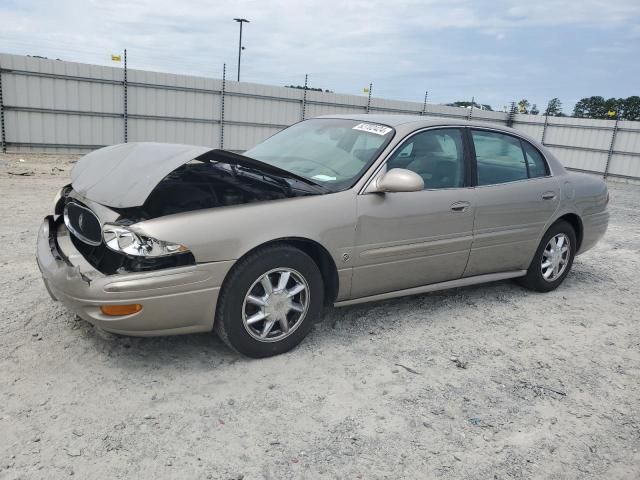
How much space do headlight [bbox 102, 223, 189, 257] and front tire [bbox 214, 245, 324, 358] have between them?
1.29ft

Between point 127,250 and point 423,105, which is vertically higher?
point 423,105

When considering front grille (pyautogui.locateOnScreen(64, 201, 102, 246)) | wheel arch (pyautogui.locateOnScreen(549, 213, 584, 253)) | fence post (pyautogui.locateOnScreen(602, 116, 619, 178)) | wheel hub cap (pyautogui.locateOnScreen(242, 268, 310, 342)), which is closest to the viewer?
front grille (pyautogui.locateOnScreen(64, 201, 102, 246))

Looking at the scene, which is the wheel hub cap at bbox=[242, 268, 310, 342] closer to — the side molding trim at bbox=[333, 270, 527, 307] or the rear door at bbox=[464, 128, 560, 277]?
the side molding trim at bbox=[333, 270, 527, 307]

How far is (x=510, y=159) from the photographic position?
4586 mm

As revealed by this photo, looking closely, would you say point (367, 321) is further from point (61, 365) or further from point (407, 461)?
point (61, 365)

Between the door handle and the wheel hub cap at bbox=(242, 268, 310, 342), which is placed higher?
the door handle

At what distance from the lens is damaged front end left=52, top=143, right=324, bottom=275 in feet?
9.14

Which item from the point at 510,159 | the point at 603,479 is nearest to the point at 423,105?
the point at 510,159

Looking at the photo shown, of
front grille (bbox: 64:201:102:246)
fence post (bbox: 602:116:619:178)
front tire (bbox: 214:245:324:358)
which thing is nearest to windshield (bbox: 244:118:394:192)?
front tire (bbox: 214:245:324:358)

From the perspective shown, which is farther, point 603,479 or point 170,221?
point 170,221

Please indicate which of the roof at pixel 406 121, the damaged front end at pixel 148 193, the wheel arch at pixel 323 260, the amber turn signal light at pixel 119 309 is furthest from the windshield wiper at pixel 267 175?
the roof at pixel 406 121

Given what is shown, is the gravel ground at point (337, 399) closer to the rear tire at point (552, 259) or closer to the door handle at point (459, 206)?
the rear tire at point (552, 259)

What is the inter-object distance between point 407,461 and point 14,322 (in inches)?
107

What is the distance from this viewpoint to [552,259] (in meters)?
4.98
